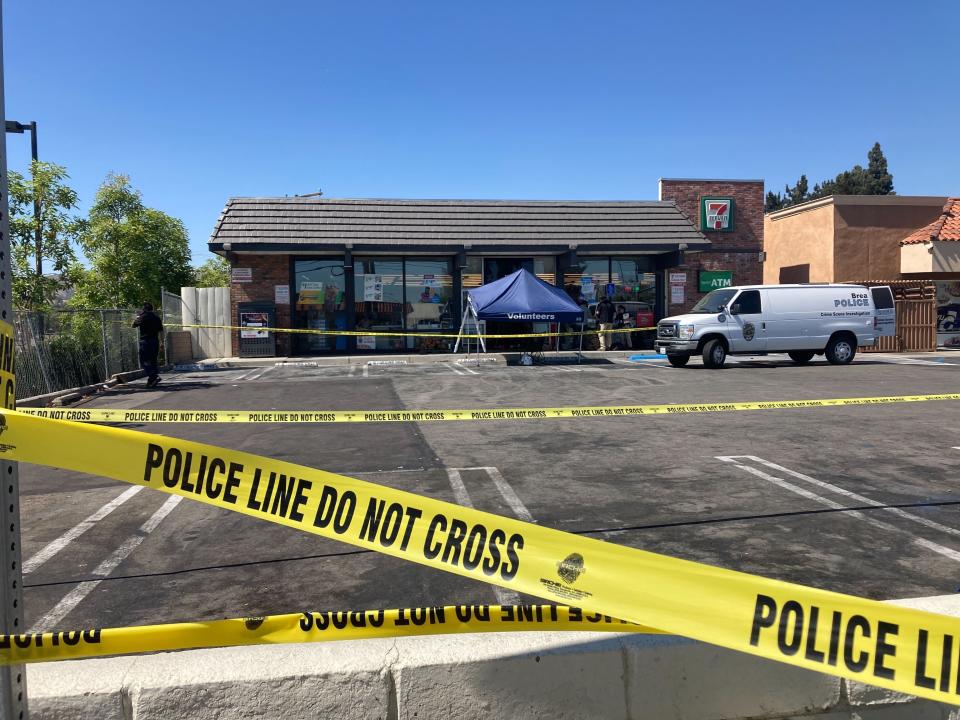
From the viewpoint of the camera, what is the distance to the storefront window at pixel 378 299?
971 inches

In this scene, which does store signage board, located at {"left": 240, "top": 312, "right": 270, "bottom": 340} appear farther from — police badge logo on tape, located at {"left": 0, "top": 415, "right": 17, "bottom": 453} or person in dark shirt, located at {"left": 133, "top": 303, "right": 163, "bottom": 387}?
police badge logo on tape, located at {"left": 0, "top": 415, "right": 17, "bottom": 453}

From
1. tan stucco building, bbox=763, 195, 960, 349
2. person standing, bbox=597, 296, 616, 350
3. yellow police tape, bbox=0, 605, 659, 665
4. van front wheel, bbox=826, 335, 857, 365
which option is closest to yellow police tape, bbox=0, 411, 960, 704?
yellow police tape, bbox=0, 605, 659, 665

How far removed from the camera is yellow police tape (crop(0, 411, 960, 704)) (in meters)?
2.22

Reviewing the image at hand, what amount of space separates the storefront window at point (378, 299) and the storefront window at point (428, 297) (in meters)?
0.36

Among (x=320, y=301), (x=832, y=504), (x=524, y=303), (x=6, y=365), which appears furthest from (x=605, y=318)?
(x=6, y=365)

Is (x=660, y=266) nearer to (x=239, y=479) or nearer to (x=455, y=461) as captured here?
(x=455, y=461)

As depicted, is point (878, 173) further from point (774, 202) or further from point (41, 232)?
point (41, 232)

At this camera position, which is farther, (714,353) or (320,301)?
(320,301)

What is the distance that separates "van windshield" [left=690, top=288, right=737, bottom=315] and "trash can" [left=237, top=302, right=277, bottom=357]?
13578 millimetres

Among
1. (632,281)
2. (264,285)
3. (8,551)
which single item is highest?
(632,281)

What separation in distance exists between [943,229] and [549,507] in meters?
26.3

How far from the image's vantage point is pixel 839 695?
3.00 metres

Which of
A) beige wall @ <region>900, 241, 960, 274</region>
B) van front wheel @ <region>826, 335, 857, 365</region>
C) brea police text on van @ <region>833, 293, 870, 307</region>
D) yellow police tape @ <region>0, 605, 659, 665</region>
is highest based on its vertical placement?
beige wall @ <region>900, 241, 960, 274</region>

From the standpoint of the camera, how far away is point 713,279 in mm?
27141
